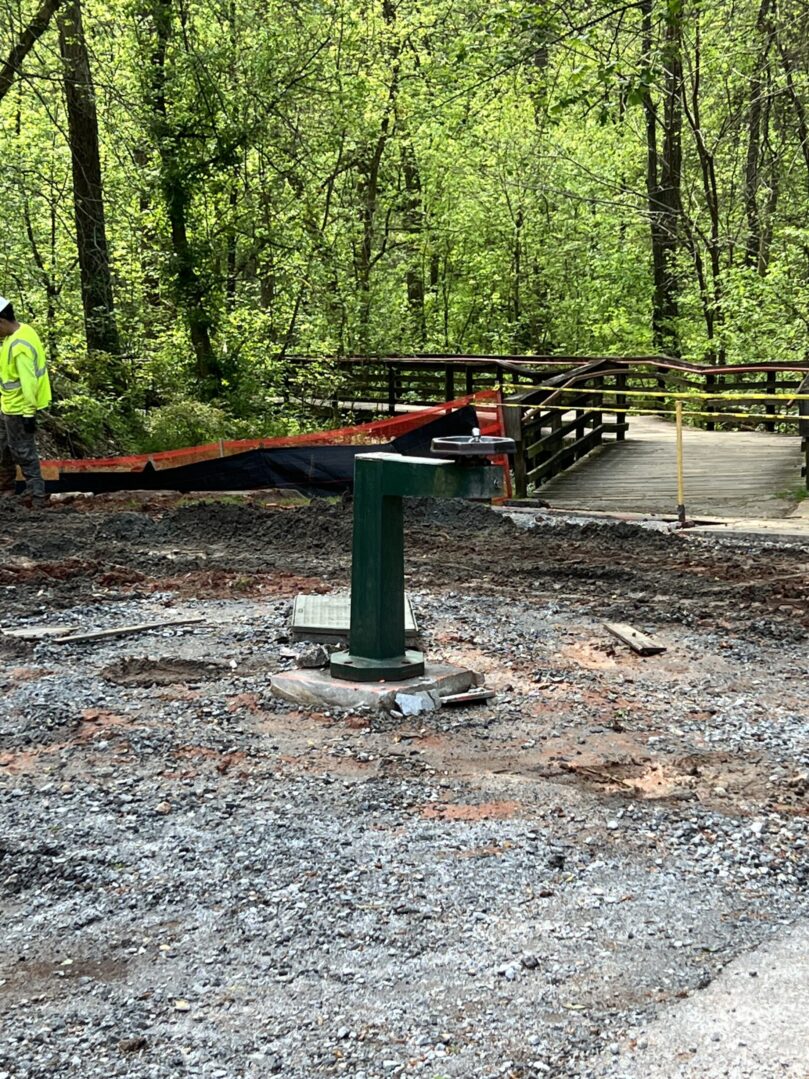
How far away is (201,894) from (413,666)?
2401 millimetres

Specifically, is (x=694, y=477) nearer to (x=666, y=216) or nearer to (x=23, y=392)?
(x=23, y=392)

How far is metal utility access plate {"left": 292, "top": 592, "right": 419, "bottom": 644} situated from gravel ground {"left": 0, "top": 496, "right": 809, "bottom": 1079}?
0.23 metres

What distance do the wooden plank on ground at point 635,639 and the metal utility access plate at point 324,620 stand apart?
4.52ft

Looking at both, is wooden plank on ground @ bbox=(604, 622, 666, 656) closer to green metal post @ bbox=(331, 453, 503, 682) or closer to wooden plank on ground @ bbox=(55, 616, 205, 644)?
green metal post @ bbox=(331, 453, 503, 682)

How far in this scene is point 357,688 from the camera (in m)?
6.30

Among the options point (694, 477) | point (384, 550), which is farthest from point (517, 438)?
point (384, 550)

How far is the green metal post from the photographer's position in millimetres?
6246

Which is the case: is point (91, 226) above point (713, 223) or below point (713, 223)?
below

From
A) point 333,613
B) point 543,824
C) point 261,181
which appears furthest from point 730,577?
point 261,181

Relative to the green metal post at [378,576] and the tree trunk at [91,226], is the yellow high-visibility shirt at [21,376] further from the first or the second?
the green metal post at [378,576]

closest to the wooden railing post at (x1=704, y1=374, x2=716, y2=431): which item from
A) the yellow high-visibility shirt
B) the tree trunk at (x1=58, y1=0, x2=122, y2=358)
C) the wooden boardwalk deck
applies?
the wooden boardwalk deck

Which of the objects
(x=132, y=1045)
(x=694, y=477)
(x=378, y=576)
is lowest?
(x=132, y=1045)

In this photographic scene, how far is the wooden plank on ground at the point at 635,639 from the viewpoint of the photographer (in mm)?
7430

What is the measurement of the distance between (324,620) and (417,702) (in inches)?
60.4
